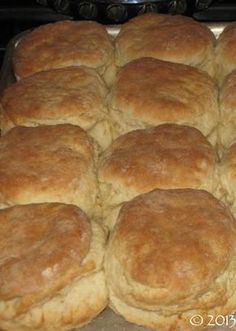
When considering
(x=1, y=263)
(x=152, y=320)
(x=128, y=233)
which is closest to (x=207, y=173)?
(x=128, y=233)

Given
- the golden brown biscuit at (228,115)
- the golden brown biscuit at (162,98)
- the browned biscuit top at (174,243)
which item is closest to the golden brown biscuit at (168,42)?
the golden brown biscuit at (162,98)

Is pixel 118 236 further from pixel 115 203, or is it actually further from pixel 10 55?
pixel 10 55

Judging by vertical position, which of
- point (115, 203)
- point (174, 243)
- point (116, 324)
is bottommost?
point (116, 324)

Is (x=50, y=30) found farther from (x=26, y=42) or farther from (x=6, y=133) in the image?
(x=6, y=133)

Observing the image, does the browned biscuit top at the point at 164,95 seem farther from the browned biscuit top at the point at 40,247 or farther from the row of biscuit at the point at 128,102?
the browned biscuit top at the point at 40,247

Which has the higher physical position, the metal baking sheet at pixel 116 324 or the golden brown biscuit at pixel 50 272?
the golden brown biscuit at pixel 50 272

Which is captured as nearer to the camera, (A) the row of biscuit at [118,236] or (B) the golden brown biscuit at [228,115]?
(A) the row of biscuit at [118,236]

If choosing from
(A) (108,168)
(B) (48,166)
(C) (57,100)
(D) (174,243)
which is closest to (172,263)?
(D) (174,243)

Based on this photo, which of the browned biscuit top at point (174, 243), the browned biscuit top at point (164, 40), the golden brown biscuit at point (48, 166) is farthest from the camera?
the browned biscuit top at point (164, 40)
